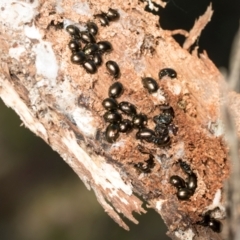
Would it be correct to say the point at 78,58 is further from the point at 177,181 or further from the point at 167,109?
the point at 177,181

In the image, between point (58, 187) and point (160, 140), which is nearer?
point (160, 140)

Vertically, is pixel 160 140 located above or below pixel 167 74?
below

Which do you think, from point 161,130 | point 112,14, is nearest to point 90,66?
point 112,14

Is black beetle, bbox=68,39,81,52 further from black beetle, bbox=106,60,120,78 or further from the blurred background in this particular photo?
the blurred background

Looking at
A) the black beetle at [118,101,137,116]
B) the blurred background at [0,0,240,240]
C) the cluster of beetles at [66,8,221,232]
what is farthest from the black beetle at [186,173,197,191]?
the blurred background at [0,0,240,240]

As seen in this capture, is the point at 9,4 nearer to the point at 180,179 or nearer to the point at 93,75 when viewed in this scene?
the point at 93,75

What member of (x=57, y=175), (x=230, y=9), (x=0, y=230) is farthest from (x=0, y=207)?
(x=230, y=9)
